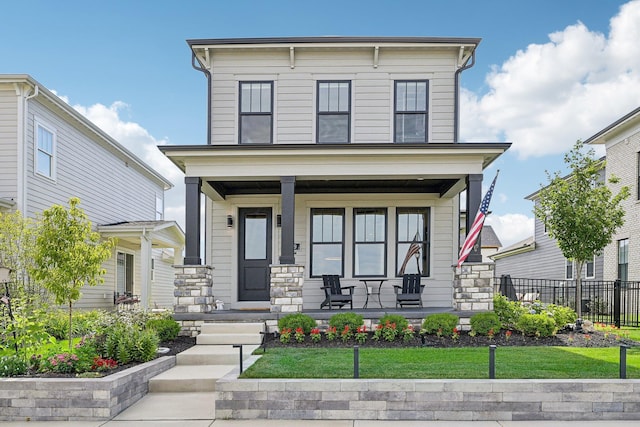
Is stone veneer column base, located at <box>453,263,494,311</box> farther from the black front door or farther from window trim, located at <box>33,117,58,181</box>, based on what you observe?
window trim, located at <box>33,117,58,181</box>

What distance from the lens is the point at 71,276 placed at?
699cm

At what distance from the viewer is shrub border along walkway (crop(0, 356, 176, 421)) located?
5680mm

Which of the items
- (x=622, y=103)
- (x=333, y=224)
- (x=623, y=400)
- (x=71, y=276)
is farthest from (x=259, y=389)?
(x=622, y=103)

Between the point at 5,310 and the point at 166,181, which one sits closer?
the point at 5,310

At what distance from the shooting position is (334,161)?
10008 mm

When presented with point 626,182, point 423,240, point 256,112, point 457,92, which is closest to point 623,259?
point 626,182

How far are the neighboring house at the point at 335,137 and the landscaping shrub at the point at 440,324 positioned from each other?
2548 millimetres

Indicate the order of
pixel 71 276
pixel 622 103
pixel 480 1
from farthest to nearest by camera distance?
pixel 622 103 < pixel 480 1 < pixel 71 276

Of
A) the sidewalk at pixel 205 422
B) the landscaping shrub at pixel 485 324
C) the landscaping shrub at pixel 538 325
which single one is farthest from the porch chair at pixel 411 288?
the sidewalk at pixel 205 422

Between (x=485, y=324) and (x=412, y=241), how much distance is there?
10.4ft

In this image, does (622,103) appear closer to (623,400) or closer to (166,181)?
(623,400)

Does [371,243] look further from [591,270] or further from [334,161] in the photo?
[591,270]

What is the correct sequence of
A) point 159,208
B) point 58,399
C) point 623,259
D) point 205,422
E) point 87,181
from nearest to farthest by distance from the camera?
point 205,422, point 58,399, point 87,181, point 623,259, point 159,208

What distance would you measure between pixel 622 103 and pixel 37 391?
1757cm
